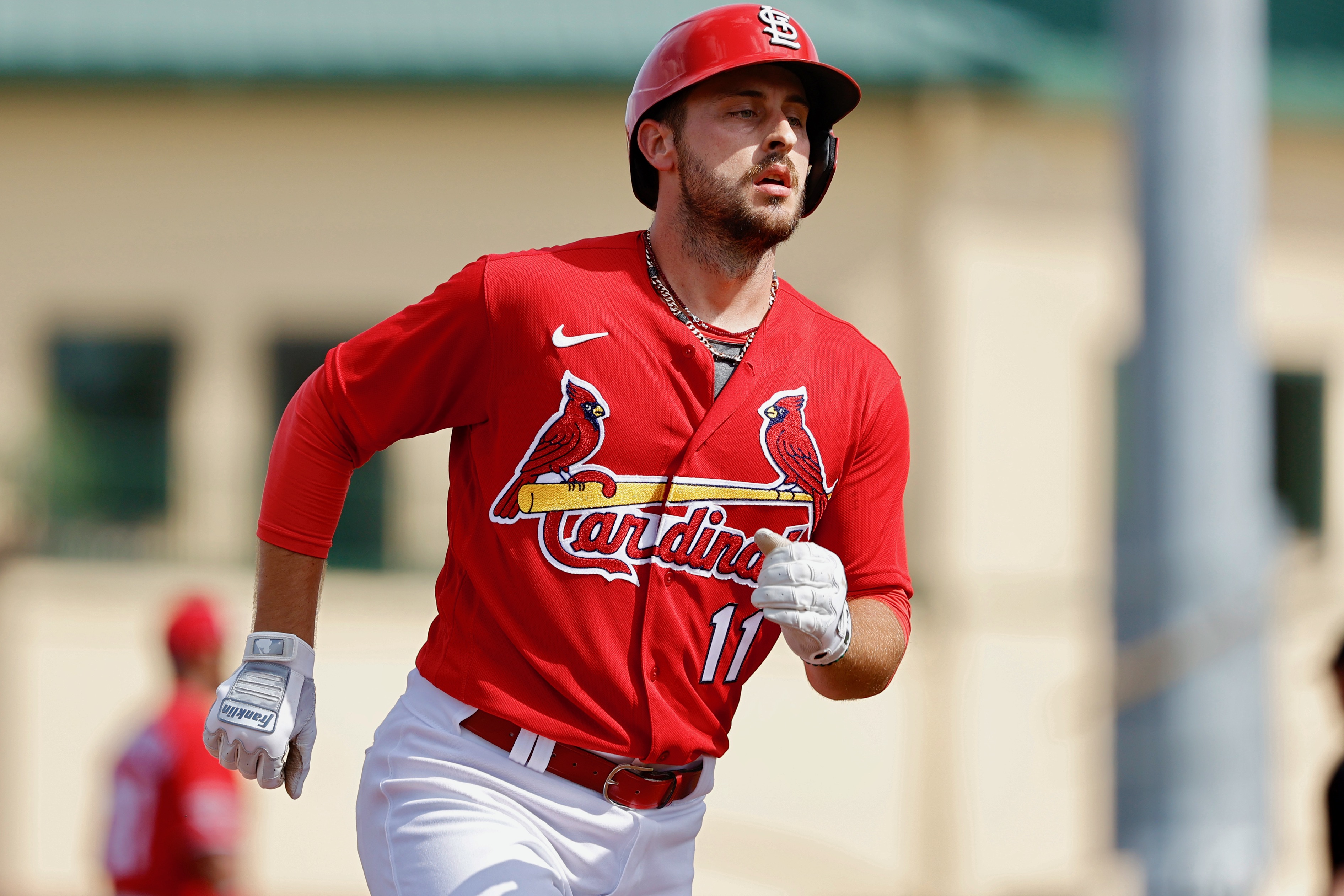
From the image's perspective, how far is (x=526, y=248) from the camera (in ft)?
37.3

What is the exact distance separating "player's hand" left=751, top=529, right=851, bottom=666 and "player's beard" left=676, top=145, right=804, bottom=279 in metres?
0.60

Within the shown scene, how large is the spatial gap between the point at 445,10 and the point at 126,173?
7.94 ft

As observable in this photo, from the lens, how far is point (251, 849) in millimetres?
11125

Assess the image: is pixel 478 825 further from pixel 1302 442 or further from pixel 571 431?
pixel 1302 442

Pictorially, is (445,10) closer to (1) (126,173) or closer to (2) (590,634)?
(1) (126,173)

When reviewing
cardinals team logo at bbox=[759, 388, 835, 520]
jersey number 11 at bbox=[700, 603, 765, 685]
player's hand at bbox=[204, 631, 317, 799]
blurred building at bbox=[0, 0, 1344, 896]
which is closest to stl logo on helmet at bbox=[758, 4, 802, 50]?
cardinals team logo at bbox=[759, 388, 835, 520]

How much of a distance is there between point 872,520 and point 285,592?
3.86 feet

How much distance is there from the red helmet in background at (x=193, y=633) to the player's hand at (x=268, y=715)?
3388 millimetres

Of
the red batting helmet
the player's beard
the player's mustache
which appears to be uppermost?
the red batting helmet

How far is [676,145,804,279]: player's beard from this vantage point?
3.28 meters

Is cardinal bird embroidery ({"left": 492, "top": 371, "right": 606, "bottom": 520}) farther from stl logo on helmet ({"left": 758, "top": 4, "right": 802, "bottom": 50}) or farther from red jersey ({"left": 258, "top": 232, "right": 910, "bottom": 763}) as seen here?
stl logo on helmet ({"left": 758, "top": 4, "right": 802, "bottom": 50})

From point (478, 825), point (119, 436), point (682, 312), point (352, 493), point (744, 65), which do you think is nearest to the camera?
point (478, 825)

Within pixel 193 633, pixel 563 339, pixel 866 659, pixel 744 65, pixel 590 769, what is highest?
pixel 744 65

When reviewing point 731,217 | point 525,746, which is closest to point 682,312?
point 731,217
